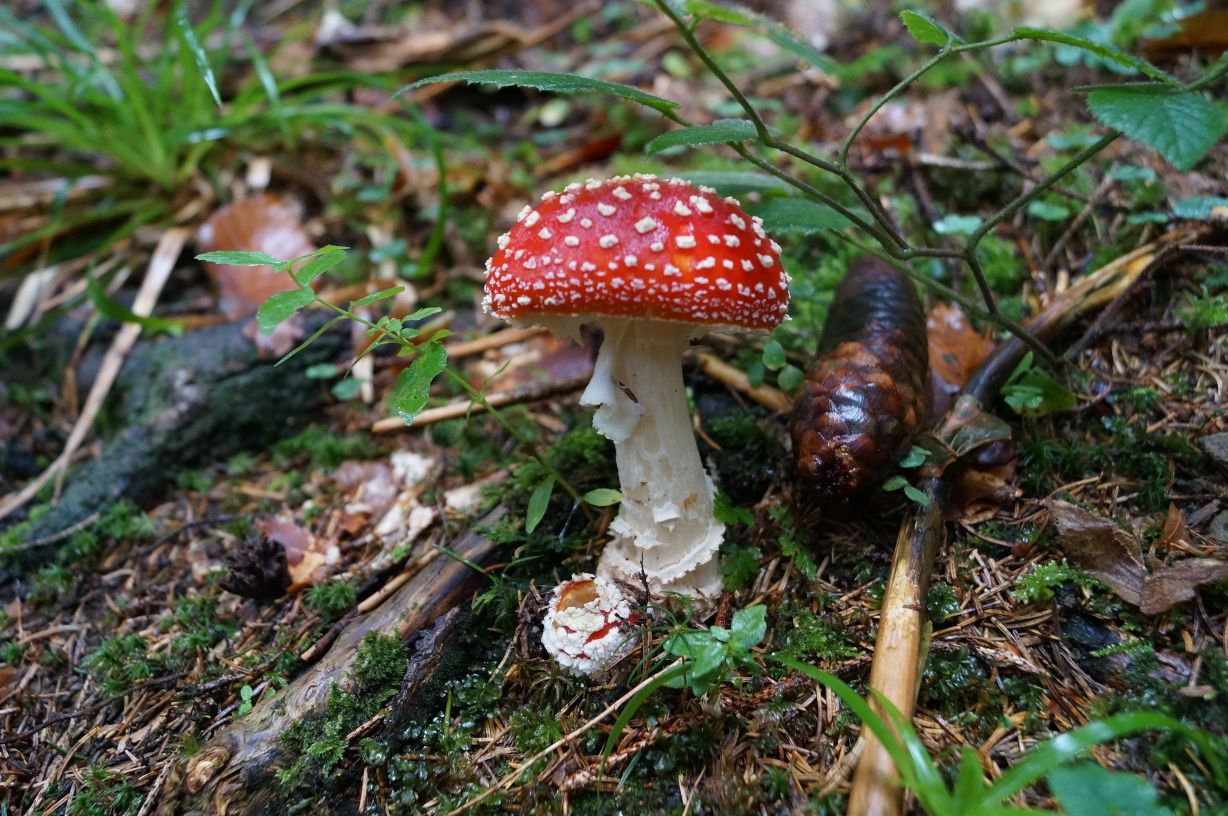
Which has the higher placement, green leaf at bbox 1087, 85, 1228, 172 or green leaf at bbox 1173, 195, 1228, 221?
green leaf at bbox 1087, 85, 1228, 172

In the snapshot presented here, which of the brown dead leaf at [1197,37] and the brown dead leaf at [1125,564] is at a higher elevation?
the brown dead leaf at [1197,37]

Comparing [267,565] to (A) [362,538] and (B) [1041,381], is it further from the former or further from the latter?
(B) [1041,381]

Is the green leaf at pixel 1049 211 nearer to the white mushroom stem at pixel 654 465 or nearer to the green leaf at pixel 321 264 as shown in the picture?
the white mushroom stem at pixel 654 465

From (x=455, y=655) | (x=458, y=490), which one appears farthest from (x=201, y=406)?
(x=455, y=655)

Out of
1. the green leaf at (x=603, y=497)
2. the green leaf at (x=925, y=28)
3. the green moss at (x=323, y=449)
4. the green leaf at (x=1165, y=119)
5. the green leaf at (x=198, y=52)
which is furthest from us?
the green moss at (x=323, y=449)

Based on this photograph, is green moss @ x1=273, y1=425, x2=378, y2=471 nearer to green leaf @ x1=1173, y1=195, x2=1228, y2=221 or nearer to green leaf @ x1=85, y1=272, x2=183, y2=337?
green leaf @ x1=85, y1=272, x2=183, y2=337

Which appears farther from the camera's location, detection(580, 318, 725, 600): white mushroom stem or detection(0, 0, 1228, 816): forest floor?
detection(580, 318, 725, 600): white mushroom stem

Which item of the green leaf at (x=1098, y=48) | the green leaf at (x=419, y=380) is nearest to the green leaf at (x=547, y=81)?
the green leaf at (x=419, y=380)

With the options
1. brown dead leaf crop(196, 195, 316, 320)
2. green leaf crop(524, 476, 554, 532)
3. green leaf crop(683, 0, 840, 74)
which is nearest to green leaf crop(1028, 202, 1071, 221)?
green leaf crop(683, 0, 840, 74)
